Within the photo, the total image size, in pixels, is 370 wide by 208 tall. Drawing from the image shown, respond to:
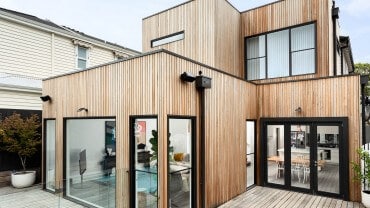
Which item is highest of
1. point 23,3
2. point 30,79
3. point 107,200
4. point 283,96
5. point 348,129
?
point 23,3

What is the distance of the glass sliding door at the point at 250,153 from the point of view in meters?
8.28

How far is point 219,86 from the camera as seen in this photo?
265 inches

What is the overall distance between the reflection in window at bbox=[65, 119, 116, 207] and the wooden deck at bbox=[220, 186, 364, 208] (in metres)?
2.99

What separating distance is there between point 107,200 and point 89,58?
33.6 feet

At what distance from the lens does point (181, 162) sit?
5.57 metres

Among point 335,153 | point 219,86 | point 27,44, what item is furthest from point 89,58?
point 335,153

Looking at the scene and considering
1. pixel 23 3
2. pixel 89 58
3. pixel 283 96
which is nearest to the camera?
pixel 283 96

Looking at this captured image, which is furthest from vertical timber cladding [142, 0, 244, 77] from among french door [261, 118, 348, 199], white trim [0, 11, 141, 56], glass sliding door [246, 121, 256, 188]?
white trim [0, 11, 141, 56]

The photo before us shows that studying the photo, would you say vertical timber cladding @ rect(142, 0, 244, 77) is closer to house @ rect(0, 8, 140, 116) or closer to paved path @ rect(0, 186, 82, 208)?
house @ rect(0, 8, 140, 116)

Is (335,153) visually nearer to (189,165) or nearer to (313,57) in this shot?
(313,57)

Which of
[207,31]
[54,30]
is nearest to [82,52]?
[54,30]

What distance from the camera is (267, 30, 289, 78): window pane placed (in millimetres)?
9430

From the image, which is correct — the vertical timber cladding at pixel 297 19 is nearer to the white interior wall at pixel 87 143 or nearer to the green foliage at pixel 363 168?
the green foliage at pixel 363 168

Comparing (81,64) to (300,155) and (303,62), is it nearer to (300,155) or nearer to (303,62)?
(303,62)
